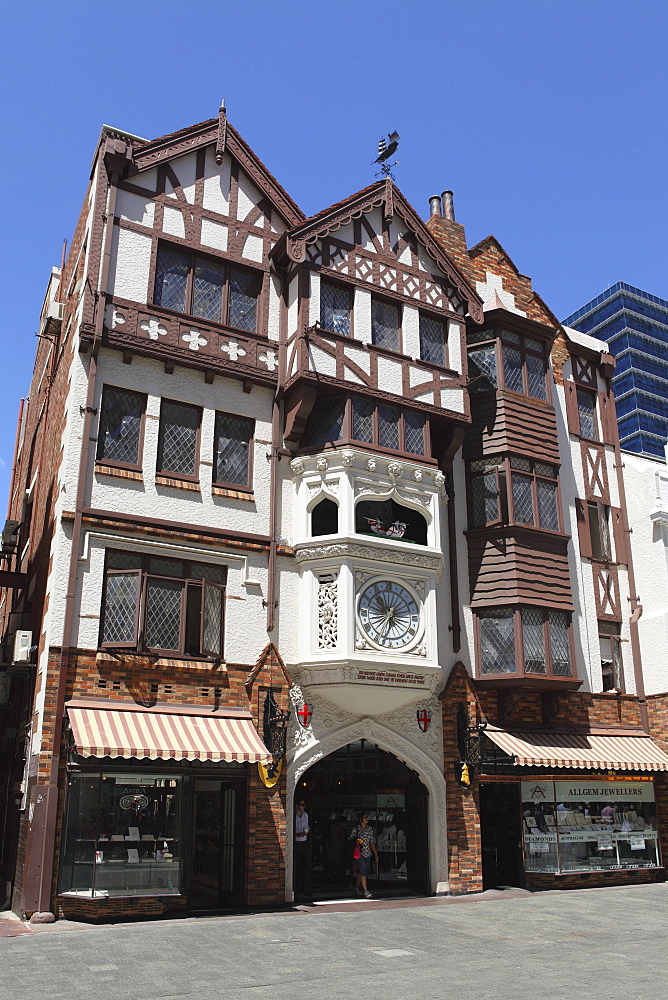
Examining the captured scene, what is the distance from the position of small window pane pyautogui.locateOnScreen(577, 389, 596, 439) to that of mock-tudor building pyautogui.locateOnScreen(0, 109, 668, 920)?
2055 millimetres

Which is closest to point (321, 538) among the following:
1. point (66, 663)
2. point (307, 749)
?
point (307, 749)

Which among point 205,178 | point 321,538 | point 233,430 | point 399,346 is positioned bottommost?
point 321,538

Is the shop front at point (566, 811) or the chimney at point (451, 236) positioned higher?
the chimney at point (451, 236)

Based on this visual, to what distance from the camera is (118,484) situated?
17.4m

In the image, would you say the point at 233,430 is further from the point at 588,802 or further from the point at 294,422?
the point at 588,802

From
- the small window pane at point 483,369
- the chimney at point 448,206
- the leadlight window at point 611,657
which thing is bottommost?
the leadlight window at point 611,657

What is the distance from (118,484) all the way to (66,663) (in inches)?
143

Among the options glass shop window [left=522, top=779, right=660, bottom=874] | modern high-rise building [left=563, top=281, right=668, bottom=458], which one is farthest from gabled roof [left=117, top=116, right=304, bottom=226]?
modern high-rise building [left=563, top=281, right=668, bottom=458]

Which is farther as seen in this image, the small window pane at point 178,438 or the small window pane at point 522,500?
the small window pane at point 522,500

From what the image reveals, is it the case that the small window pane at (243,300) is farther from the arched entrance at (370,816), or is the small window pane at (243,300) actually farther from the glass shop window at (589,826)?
the glass shop window at (589,826)

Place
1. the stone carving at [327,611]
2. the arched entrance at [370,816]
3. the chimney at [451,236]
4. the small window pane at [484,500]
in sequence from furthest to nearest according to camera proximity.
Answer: the chimney at [451,236]
the small window pane at [484,500]
the arched entrance at [370,816]
the stone carving at [327,611]

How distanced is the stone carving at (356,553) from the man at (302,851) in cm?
516

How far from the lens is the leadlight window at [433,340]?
71.2ft

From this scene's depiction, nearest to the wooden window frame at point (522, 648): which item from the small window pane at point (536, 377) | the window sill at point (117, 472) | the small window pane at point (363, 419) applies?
the small window pane at point (363, 419)
